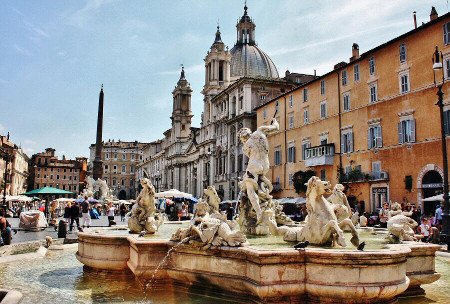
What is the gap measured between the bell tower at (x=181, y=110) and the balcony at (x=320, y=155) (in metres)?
53.9

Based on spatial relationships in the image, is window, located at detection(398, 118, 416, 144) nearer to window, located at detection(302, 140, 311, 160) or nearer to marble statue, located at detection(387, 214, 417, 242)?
window, located at detection(302, 140, 311, 160)

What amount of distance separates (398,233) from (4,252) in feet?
29.4

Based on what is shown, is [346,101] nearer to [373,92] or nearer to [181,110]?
[373,92]

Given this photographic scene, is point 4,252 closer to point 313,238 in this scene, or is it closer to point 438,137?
point 313,238

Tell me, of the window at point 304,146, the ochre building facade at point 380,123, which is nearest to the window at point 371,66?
the ochre building facade at point 380,123

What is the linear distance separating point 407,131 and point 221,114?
37.3 meters

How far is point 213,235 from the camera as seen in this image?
581cm

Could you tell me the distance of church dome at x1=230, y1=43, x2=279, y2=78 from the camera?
71.8 meters

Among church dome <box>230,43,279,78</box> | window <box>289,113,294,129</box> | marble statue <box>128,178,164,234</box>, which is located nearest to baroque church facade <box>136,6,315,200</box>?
church dome <box>230,43,279,78</box>

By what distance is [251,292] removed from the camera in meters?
5.32

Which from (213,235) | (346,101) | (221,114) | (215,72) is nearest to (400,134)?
(346,101)

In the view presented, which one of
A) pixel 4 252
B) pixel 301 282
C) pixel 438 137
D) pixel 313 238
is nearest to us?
pixel 301 282

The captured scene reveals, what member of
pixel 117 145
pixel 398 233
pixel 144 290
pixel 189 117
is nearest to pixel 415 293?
pixel 398 233

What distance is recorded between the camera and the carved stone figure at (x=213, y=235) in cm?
572
